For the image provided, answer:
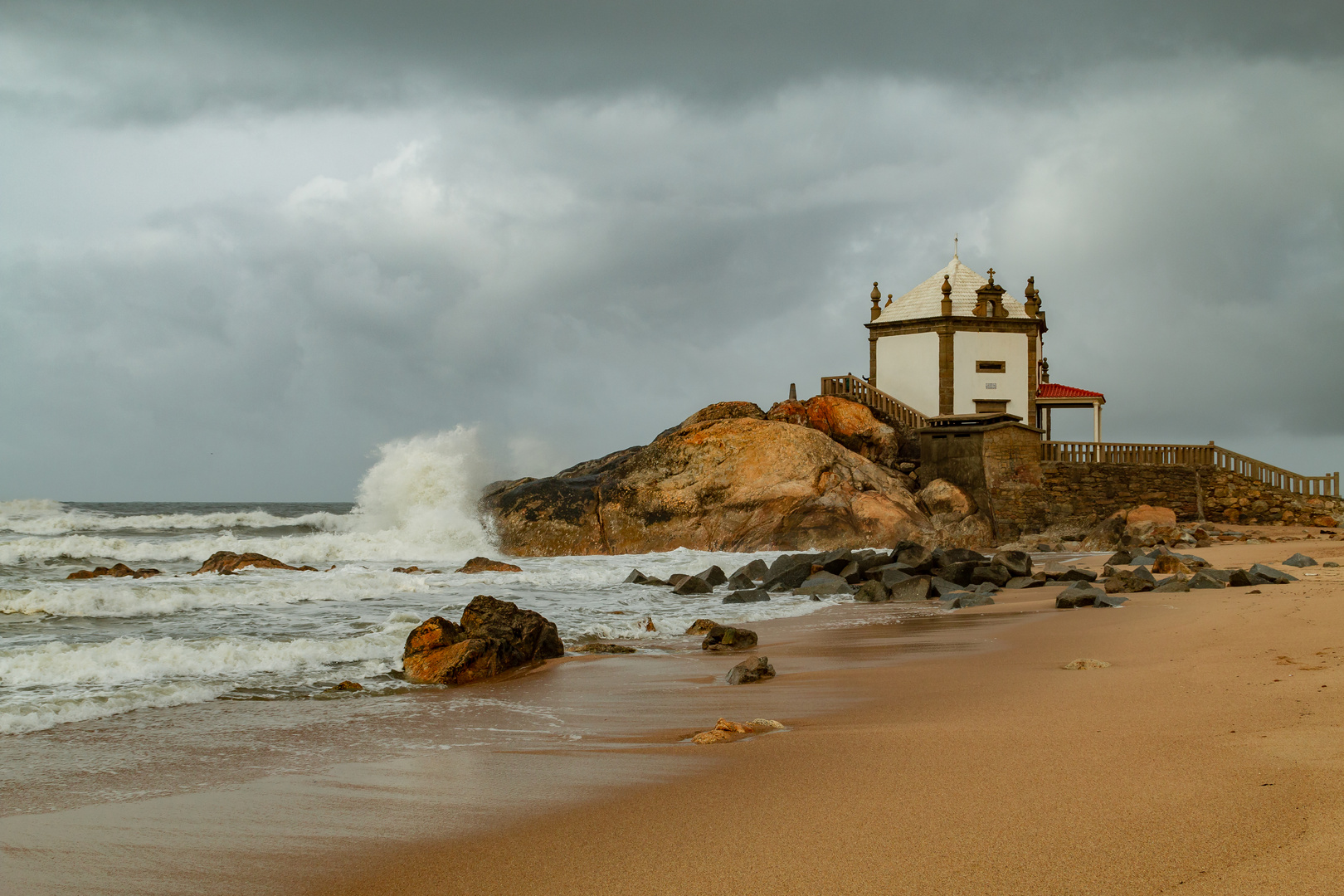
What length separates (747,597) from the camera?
12742 millimetres

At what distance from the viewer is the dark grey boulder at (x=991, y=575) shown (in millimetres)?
13617

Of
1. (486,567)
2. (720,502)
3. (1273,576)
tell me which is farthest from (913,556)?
(486,567)

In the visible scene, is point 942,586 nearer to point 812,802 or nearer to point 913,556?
point 913,556

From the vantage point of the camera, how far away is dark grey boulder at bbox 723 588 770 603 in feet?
41.3

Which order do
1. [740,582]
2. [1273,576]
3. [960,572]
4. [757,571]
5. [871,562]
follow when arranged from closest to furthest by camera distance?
[1273,576] < [960,572] < [740,582] < [871,562] < [757,571]

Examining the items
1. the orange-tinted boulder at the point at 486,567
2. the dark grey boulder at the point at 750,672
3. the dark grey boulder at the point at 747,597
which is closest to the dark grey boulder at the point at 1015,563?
the dark grey boulder at the point at 747,597

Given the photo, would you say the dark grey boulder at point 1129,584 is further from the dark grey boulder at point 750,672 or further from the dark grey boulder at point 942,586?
the dark grey boulder at point 750,672

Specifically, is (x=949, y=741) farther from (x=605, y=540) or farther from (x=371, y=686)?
(x=605, y=540)

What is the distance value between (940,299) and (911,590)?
67.8 feet

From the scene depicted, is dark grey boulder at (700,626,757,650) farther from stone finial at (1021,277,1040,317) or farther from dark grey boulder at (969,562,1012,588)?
stone finial at (1021,277,1040,317)

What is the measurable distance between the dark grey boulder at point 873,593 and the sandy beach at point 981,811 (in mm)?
7578

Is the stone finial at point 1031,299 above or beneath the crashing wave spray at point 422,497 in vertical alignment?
above

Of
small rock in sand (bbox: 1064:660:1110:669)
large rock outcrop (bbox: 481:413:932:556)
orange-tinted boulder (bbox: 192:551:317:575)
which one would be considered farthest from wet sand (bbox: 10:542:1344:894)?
large rock outcrop (bbox: 481:413:932:556)

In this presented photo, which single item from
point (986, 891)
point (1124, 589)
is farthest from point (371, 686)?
point (1124, 589)
